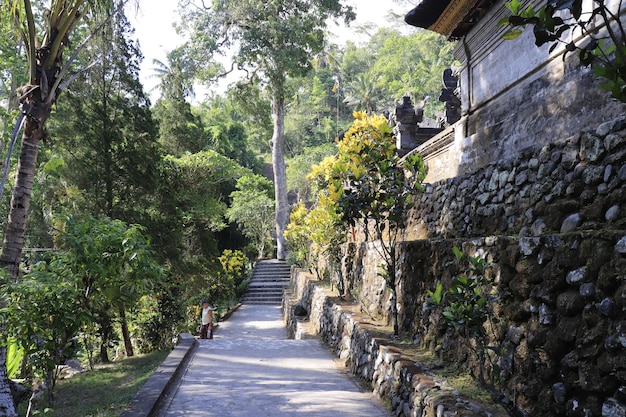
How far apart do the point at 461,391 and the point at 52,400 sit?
6.01 metres

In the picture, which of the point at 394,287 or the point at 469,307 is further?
the point at 394,287

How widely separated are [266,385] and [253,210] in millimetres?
19790

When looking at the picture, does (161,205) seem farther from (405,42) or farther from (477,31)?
(405,42)

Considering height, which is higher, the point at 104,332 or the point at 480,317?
the point at 480,317

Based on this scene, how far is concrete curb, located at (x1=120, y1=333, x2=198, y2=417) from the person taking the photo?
174 inches

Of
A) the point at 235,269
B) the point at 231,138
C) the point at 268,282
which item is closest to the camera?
the point at 235,269

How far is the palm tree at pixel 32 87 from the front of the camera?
6391 mm

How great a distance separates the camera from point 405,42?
141ft

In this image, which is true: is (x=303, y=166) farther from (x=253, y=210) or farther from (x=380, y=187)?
(x=380, y=187)

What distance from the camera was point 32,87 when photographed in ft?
22.1

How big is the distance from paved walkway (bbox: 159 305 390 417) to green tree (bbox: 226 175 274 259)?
15.5 meters

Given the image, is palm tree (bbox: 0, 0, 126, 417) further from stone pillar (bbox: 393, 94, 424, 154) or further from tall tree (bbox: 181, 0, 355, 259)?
tall tree (bbox: 181, 0, 355, 259)

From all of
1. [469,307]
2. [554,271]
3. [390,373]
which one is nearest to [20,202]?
[390,373]

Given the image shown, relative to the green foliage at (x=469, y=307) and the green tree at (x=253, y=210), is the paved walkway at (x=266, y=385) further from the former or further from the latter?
the green tree at (x=253, y=210)
